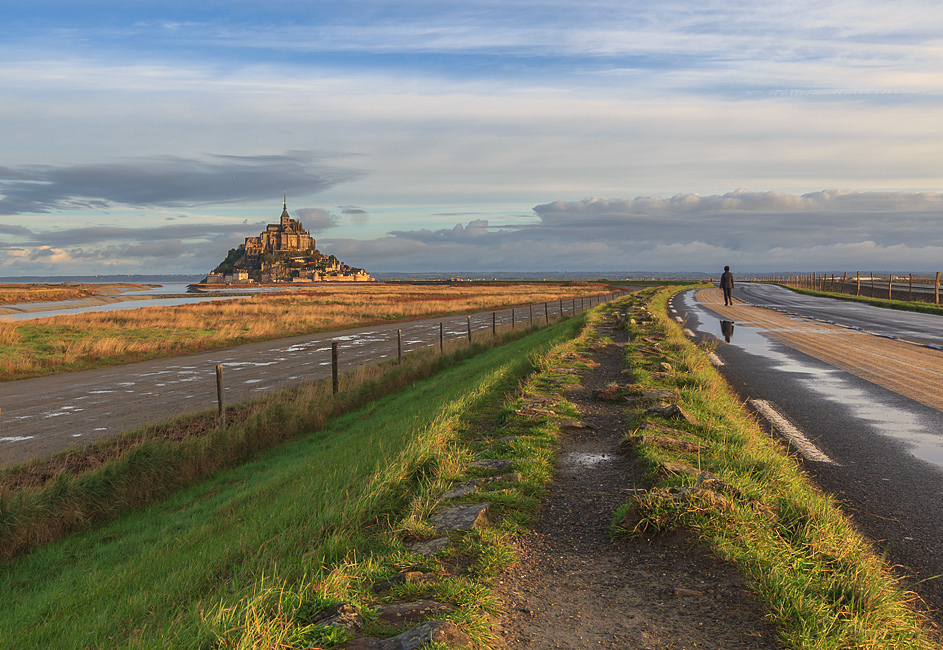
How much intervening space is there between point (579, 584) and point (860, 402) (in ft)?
27.9

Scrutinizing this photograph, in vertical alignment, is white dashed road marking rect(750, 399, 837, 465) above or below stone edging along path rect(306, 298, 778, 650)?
below

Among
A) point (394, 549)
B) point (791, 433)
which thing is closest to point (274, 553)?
point (394, 549)

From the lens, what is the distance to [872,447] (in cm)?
754

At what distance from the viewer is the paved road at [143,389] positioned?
13.0 meters

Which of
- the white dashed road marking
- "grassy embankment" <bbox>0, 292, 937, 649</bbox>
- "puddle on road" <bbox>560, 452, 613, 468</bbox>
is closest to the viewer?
"grassy embankment" <bbox>0, 292, 937, 649</bbox>

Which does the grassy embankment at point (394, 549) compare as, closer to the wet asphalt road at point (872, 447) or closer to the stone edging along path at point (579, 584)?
A: the stone edging along path at point (579, 584)

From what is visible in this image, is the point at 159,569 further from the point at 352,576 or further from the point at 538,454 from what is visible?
the point at 538,454

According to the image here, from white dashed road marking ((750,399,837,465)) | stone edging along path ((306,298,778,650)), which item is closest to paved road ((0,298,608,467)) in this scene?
stone edging along path ((306,298,778,650))

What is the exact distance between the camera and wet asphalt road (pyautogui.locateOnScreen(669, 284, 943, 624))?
4762 mm

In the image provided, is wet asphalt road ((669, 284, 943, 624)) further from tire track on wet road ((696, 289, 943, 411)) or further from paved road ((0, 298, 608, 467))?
paved road ((0, 298, 608, 467))

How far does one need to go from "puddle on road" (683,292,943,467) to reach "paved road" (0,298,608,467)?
42.3ft

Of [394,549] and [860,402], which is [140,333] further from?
[394,549]

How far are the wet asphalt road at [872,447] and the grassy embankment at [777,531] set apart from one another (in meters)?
0.29

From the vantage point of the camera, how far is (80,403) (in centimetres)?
1634
